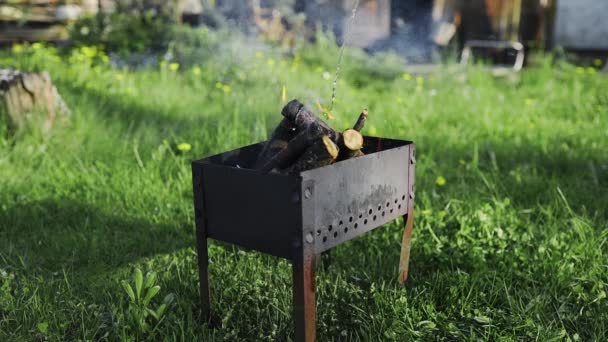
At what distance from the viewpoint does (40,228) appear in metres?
3.36

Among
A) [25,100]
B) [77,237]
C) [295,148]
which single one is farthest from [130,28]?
[295,148]

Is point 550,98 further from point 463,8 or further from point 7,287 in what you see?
point 7,287

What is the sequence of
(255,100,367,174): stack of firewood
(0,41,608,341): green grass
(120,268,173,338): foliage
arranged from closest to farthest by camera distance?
(255,100,367,174): stack of firewood, (120,268,173,338): foliage, (0,41,608,341): green grass

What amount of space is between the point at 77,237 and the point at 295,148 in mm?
1693

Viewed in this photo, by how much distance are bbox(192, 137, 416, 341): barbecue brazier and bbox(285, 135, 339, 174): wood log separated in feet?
0.19

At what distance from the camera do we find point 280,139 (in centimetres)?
238

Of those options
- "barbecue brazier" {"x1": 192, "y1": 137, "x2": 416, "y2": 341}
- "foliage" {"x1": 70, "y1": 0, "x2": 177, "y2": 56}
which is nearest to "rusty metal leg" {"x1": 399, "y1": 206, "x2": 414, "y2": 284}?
"barbecue brazier" {"x1": 192, "y1": 137, "x2": 416, "y2": 341}

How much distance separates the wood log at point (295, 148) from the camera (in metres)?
2.14

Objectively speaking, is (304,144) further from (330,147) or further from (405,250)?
(405,250)

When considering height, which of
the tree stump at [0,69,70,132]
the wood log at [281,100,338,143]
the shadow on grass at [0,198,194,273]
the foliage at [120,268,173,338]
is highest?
the wood log at [281,100,338,143]

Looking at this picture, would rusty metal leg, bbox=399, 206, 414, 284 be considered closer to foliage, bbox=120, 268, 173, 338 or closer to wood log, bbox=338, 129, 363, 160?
wood log, bbox=338, 129, 363, 160

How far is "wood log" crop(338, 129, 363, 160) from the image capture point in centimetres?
213

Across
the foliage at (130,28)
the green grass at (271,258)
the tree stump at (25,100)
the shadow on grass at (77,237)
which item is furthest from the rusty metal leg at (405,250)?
the foliage at (130,28)

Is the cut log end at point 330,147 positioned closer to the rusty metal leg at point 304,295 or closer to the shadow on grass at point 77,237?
the rusty metal leg at point 304,295
